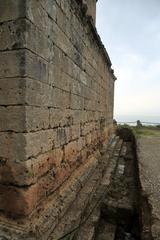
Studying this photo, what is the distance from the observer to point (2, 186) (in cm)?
238

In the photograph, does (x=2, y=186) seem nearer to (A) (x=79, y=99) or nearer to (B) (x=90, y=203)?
(B) (x=90, y=203)

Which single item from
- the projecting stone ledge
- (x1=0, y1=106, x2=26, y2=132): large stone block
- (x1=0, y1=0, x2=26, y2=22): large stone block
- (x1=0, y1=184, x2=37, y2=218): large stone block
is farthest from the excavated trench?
(x1=0, y1=0, x2=26, y2=22): large stone block

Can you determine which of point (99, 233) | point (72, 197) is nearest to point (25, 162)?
point (72, 197)

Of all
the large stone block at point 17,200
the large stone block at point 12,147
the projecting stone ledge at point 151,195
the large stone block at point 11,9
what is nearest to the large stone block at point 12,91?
the large stone block at point 12,147

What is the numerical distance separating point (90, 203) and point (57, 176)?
998mm

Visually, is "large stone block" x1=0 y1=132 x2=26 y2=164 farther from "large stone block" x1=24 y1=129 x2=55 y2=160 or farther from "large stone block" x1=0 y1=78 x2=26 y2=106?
"large stone block" x1=0 y1=78 x2=26 y2=106

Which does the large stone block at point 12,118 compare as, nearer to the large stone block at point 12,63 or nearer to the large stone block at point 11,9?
the large stone block at point 12,63

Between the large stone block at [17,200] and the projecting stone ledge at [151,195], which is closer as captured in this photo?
the large stone block at [17,200]

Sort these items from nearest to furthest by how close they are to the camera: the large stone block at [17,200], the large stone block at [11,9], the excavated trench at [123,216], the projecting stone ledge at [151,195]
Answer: the large stone block at [11,9] < the large stone block at [17,200] < the projecting stone ledge at [151,195] < the excavated trench at [123,216]

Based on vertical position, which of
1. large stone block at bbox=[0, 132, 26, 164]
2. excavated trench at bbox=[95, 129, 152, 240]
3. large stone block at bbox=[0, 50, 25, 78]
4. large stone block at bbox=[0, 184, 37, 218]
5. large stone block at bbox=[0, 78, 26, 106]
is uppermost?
large stone block at bbox=[0, 50, 25, 78]

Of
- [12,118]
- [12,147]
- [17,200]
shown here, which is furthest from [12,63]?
[17,200]

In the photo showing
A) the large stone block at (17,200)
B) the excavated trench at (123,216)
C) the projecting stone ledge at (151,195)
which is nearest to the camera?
the large stone block at (17,200)

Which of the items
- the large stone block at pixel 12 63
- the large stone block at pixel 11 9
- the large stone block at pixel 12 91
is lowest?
the large stone block at pixel 12 91

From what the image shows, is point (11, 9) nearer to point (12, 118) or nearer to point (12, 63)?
point (12, 63)
